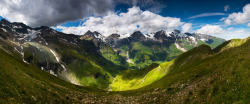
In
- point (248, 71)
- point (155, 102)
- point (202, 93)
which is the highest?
point (248, 71)

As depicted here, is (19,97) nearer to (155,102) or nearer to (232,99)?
(155,102)

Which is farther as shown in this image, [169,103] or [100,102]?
[100,102]

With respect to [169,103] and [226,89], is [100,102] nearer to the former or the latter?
[169,103]

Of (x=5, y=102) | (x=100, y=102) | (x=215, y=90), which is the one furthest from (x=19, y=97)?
(x=215, y=90)

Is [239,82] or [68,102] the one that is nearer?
[239,82]

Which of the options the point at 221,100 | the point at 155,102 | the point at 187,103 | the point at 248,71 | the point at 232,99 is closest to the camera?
the point at 232,99

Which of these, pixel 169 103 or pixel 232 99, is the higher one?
pixel 232 99

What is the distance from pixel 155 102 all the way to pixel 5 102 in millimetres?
23179

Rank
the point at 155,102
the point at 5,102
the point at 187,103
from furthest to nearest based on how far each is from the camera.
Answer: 1. the point at 155,102
2. the point at 187,103
3. the point at 5,102

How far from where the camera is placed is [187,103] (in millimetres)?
19672

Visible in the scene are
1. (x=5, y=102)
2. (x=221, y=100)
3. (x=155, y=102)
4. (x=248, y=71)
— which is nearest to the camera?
(x=5, y=102)

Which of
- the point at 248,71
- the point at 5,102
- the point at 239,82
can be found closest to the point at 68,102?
the point at 5,102

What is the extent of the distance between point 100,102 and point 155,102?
11.4 metres

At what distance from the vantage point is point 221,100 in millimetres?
14836
